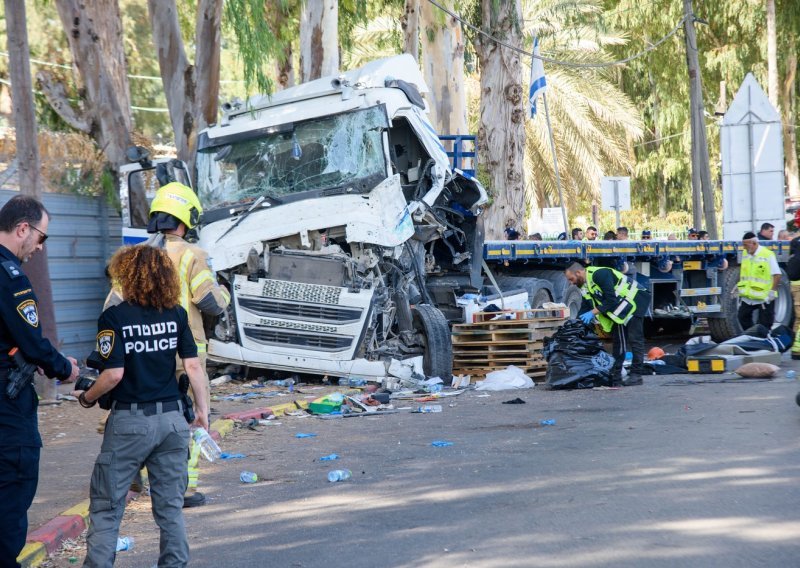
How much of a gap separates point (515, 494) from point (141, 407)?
259 cm

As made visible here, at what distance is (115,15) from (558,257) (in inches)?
302

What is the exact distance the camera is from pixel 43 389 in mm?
12148

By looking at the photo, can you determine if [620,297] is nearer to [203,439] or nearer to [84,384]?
[203,439]

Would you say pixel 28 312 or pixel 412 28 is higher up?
pixel 412 28

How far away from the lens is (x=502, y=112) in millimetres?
21969

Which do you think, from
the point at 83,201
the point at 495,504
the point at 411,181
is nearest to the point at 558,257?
the point at 411,181

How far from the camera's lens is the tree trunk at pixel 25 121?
37.0 ft

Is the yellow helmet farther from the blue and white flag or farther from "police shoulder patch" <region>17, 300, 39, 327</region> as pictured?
the blue and white flag

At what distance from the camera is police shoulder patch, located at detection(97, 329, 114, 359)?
4.78 m

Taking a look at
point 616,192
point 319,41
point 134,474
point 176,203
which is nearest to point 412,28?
point 616,192

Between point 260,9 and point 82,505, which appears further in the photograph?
point 260,9

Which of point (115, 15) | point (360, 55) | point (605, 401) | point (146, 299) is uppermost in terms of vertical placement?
point (360, 55)

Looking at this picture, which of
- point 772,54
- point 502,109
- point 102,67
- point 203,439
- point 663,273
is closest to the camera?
point 203,439

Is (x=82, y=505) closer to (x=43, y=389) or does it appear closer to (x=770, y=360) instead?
(x=43, y=389)
